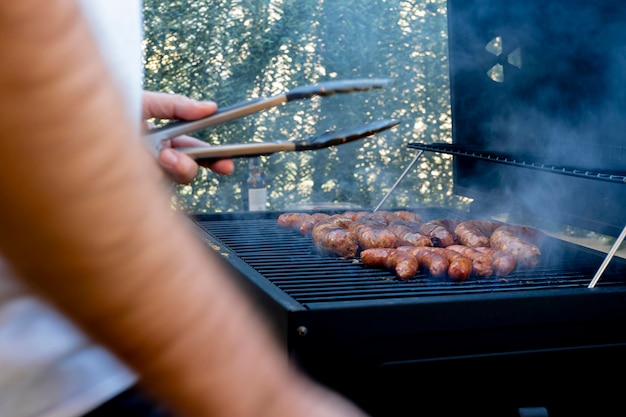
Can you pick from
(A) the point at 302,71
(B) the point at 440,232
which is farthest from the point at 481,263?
(A) the point at 302,71

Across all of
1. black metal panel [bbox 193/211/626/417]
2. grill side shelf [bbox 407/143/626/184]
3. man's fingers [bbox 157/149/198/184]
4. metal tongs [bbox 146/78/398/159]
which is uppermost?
metal tongs [bbox 146/78/398/159]

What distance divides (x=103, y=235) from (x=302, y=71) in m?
7.36

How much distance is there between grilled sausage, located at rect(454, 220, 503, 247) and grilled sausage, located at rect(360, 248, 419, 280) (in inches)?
15.6

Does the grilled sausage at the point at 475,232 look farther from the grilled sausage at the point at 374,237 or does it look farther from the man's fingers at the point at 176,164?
the man's fingers at the point at 176,164

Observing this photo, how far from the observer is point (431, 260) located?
252 cm

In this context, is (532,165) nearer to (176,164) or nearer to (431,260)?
(431,260)

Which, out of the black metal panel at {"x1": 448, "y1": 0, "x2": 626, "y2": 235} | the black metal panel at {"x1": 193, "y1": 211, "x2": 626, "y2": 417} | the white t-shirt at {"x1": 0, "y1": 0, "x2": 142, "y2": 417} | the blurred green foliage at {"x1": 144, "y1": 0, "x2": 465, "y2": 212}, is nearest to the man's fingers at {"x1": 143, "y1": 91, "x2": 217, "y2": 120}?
the black metal panel at {"x1": 193, "y1": 211, "x2": 626, "y2": 417}

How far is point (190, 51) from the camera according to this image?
7.60 meters

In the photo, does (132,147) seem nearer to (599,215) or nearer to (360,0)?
(599,215)

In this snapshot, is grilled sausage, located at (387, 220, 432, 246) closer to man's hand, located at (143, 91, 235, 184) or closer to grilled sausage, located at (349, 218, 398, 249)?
grilled sausage, located at (349, 218, 398, 249)

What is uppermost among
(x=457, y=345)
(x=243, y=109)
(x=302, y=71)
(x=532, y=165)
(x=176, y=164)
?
(x=302, y=71)

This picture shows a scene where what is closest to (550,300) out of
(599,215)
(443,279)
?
(443,279)

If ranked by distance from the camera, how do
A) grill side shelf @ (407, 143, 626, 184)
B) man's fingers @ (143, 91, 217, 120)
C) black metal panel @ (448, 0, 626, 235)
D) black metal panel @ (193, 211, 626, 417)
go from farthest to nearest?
black metal panel @ (448, 0, 626, 235) → grill side shelf @ (407, 143, 626, 184) → black metal panel @ (193, 211, 626, 417) → man's fingers @ (143, 91, 217, 120)

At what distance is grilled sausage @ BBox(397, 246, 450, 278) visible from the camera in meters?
2.47
